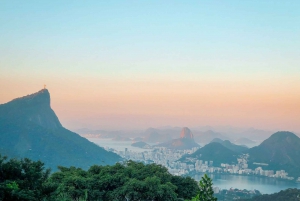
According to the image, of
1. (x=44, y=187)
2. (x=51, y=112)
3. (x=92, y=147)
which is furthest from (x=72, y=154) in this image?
(x=44, y=187)

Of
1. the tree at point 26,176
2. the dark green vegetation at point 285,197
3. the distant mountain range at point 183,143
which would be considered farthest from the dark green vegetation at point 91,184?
the distant mountain range at point 183,143

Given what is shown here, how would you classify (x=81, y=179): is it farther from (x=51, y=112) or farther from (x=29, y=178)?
(x=51, y=112)

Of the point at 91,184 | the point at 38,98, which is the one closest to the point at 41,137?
the point at 38,98

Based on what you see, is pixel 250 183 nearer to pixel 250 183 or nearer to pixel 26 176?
pixel 250 183

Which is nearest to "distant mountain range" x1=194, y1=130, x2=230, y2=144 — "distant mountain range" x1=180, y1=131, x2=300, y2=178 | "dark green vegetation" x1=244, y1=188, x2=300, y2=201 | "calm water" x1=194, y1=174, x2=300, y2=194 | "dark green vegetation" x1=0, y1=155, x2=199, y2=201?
"distant mountain range" x1=180, y1=131, x2=300, y2=178

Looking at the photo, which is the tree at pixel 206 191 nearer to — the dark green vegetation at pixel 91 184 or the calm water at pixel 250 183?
the dark green vegetation at pixel 91 184
